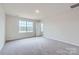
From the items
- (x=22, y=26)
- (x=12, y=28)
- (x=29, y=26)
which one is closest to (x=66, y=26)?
(x=12, y=28)

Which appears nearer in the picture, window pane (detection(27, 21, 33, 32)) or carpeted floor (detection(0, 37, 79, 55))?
carpeted floor (detection(0, 37, 79, 55))

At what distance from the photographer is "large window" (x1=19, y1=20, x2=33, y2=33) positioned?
25.6 feet

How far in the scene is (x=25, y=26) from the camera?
327 inches

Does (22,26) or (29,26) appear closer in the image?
(22,26)

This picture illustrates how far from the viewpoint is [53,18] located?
6.91 meters

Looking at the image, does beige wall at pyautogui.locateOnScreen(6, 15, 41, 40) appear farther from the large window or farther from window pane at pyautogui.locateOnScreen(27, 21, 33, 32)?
window pane at pyautogui.locateOnScreen(27, 21, 33, 32)

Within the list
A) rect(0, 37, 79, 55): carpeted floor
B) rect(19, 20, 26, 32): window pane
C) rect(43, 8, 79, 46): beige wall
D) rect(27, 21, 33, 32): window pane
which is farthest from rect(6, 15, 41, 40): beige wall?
rect(43, 8, 79, 46): beige wall

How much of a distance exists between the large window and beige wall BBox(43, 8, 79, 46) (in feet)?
7.65

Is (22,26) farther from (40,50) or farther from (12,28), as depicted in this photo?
(40,50)

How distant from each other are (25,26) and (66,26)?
4.15 m

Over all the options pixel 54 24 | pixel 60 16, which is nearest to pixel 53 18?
pixel 54 24

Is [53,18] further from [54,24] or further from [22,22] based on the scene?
[22,22]

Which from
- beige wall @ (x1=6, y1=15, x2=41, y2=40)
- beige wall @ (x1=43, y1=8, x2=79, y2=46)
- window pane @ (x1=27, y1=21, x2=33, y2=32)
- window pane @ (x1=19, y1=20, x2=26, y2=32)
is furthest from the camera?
window pane @ (x1=27, y1=21, x2=33, y2=32)

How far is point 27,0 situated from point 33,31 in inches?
332
